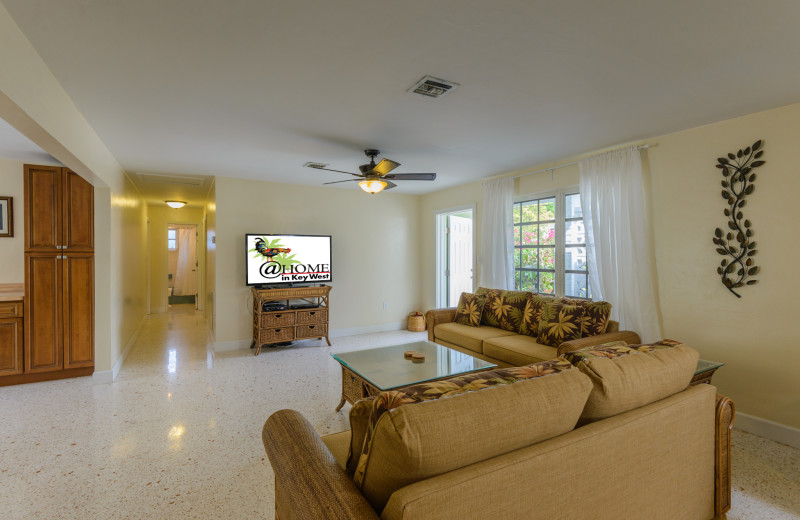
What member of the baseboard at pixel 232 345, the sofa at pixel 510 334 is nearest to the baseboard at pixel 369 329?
the baseboard at pixel 232 345

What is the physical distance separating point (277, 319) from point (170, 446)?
2451mm

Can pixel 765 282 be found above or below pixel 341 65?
below

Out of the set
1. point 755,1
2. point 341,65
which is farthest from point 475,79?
point 755,1

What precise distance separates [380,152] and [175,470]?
10.00 feet

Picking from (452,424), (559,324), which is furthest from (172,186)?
(452,424)

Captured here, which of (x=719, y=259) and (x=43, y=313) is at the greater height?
(x=719, y=259)

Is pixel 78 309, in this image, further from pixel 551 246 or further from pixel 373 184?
pixel 551 246

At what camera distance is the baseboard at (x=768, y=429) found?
260 cm

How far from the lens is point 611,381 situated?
4.43 ft

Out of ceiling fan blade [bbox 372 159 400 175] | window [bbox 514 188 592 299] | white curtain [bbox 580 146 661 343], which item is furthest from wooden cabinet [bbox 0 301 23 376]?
white curtain [bbox 580 146 661 343]

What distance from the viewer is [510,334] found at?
3867 millimetres

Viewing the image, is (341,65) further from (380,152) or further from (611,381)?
(611,381)

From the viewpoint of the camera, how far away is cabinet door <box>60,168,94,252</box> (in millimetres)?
3811

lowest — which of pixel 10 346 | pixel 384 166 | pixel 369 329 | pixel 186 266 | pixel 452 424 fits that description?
pixel 369 329
